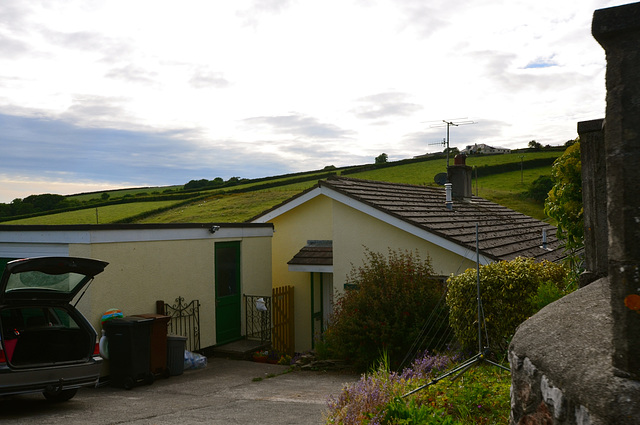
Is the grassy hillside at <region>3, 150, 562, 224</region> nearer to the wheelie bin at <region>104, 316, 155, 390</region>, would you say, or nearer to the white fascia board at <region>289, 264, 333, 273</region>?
the white fascia board at <region>289, 264, 333, 273</region>

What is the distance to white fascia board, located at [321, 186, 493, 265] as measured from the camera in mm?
12076

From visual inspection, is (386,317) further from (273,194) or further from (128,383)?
(273,194)

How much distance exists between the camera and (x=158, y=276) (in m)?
11.9

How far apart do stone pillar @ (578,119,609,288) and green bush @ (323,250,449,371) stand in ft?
17.1

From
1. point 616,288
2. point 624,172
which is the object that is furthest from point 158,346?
point 624,172

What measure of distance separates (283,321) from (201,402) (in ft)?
22.0

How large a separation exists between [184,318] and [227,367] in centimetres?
150

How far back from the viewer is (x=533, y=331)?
3.84 meters

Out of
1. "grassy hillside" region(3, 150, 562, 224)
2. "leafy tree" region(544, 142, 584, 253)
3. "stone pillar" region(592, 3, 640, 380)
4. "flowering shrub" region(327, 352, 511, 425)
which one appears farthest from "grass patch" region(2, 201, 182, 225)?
"stone pillar" region(592, 3, 640, 380)

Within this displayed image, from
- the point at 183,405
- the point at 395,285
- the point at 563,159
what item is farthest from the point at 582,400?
the point at 395,285

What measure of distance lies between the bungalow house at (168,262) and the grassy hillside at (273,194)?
71.9ft

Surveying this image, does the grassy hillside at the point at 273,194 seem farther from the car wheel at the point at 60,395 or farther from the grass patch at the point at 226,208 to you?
the car wheel at the point at 60,395

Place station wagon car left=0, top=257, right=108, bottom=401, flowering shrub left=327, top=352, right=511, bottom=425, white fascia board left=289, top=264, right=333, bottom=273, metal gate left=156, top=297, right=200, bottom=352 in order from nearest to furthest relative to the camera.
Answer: flowering shrub left=327, top=352, right=511, bottom=425
station wagon car left=0, top=257, right=108, bottom=401
metal gate left=156, top=297, right=200, bottom=352
white fascia board left=289, top=264, right=333, bottom=273

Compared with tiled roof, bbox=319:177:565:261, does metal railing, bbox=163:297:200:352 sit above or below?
below
